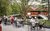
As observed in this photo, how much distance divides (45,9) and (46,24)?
30.8ft

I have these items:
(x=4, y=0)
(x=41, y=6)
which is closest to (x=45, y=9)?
(x=41, y=6)

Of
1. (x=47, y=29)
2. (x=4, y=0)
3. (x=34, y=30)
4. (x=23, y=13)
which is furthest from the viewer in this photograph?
(x=23, y=13)

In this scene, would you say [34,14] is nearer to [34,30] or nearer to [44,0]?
[44,0]

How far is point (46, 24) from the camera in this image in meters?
19.0

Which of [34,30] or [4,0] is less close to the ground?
[4,0]

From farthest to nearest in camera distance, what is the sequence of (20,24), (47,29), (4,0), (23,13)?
(23,13)
(20,24)
(47,29)
(4,0)

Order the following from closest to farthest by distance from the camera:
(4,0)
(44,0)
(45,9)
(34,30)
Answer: (4,0)
(34,30)
(45,9)
(44,0)

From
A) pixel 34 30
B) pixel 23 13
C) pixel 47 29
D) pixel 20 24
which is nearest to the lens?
pixel 34 30

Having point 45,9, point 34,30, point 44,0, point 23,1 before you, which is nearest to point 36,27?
point 34,30

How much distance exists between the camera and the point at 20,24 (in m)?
20.6

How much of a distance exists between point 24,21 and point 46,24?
3.05m

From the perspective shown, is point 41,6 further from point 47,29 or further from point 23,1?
point 47,29

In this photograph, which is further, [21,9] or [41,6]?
[41,6]

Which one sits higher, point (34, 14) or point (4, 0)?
→ point (4, 0)
